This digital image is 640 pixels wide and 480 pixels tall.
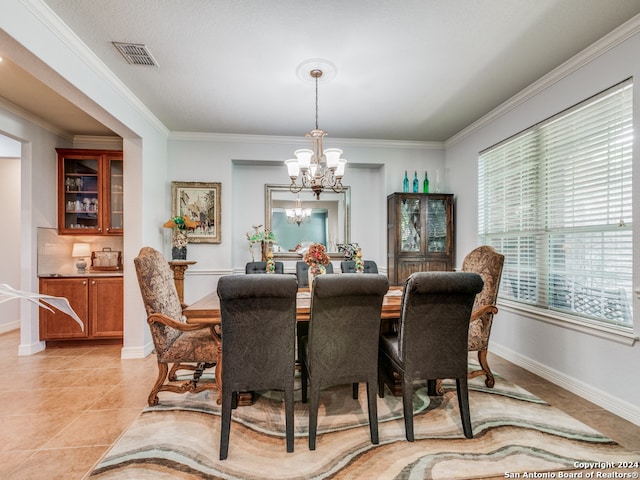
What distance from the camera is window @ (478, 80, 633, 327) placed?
2305 mm

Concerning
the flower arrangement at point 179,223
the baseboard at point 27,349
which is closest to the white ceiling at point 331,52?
the flower arrangement at point 179,223

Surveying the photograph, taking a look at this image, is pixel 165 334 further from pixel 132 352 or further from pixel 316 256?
pixel 132 352

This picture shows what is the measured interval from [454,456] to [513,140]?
2.99 m

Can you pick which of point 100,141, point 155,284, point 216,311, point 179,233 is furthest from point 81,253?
point 216,311

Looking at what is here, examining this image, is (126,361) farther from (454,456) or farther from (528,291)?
(528,291)

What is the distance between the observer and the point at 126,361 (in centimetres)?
336

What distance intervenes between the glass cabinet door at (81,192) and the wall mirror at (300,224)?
6.95 ft

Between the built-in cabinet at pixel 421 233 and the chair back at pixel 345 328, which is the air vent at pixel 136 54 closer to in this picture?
the chair back at pixel 345 328

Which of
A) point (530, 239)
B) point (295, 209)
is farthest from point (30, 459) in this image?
point (530, 239)

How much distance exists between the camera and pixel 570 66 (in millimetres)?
2592

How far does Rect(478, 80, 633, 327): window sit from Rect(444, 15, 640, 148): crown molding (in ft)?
0.98

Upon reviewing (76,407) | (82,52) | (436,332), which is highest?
(82,52)

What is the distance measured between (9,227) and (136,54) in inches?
150

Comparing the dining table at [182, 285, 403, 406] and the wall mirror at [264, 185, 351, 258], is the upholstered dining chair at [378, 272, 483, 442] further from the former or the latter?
the wall mirror at [264, 185, 351, 258]
